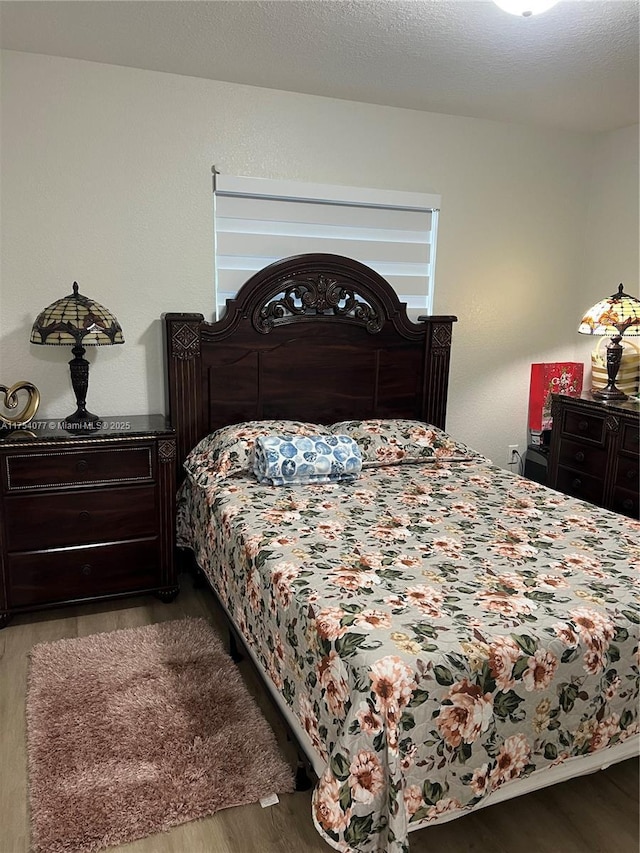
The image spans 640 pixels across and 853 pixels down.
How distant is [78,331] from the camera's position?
2654mm

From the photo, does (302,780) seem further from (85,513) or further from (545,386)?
(545,386)

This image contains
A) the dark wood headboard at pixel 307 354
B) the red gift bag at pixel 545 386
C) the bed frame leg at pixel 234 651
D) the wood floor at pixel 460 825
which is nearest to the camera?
the wood floor at pixel 460 825

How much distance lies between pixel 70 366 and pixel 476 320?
225 centimetres

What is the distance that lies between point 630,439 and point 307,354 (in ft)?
5.43

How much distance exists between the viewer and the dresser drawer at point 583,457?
131 inches

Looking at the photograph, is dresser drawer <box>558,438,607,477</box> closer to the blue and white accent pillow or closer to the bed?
the bed

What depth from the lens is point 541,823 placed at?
1.74m

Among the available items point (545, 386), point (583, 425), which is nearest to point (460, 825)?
point (583, 425)

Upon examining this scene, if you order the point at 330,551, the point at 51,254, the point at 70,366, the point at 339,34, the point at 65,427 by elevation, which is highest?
the point at 339,34

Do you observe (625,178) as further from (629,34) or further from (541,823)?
(541,823)

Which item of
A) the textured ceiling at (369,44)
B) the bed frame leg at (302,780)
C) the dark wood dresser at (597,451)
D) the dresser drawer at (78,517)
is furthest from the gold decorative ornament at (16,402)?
the dark wood dresser at (597,451)

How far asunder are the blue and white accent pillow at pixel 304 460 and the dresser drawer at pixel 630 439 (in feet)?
4.49

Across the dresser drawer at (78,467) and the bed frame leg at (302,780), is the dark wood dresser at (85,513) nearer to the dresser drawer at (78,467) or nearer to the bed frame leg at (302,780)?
the dresser drawer at (78,467)

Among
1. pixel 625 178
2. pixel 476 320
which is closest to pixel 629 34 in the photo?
pixel 625 178
